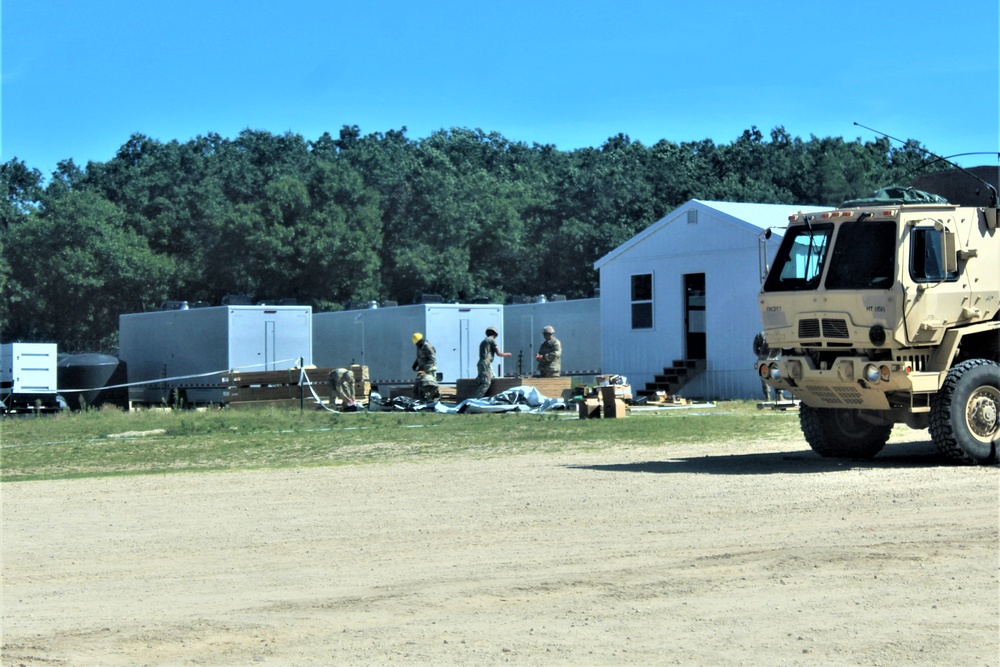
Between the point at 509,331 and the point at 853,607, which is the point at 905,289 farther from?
the point at 509,331

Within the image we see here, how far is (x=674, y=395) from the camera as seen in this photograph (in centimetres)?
2969

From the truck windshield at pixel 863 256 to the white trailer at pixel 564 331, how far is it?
19.8 meters

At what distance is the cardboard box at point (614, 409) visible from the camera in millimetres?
22719

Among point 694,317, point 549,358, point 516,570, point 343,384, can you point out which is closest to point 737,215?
point 694,317

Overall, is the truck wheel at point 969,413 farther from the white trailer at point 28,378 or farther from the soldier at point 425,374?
the white trailer at point 28,378

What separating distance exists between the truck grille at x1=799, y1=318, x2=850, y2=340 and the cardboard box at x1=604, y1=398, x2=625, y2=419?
8970 millimetres

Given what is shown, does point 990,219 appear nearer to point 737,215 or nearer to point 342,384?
point 737,215

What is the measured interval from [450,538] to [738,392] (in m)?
20.7

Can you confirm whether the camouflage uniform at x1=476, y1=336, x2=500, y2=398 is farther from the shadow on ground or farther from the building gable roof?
the shadow on ground

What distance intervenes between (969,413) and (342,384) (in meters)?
18.6

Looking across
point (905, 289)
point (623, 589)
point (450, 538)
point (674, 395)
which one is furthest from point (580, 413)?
point (623, 589)

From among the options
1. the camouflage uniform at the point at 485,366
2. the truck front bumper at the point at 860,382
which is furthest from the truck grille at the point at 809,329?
the camouflage uniform at the point at 485,366

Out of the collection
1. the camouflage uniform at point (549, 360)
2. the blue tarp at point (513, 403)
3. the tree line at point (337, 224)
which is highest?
the tree line at point (337, 224)

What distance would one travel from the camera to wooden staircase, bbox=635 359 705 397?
3031 cm
